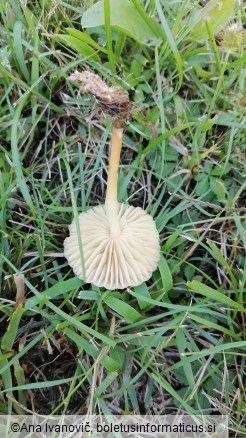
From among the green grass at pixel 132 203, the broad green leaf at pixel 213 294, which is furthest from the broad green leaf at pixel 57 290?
the broad green leaf at pixel 213 294

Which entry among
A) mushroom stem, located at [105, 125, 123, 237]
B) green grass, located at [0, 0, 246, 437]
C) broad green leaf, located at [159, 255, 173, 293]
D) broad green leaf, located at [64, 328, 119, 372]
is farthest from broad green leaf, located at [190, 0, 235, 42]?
broad green leaf, located at [64, 328, 119, 372]

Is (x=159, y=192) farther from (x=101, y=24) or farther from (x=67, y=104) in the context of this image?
(x=101, y=24)

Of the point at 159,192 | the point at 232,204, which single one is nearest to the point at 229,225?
the point at 232,204

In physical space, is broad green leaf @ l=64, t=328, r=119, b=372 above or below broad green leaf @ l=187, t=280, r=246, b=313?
below

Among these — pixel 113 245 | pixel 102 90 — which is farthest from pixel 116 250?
pixel 102 90

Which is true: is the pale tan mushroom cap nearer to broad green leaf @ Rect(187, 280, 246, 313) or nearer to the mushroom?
the mushroom

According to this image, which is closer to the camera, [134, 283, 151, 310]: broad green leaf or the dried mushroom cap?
the dried mushroom cap

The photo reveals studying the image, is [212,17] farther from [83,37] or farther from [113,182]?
[113,182]
